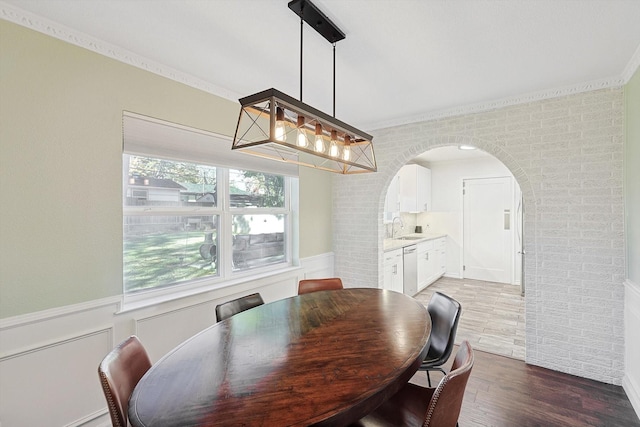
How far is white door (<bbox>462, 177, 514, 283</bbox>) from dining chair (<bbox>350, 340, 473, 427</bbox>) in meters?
Answer: 5.28

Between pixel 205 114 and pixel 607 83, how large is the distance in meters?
3.49

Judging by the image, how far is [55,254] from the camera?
1783 millimetres

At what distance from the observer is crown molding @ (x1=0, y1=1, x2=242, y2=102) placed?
5.39ft

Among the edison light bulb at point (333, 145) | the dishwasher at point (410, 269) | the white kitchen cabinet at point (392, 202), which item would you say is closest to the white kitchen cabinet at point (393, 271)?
the dishwasher at point (410, 269)

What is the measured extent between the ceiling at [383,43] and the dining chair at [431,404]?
182 cm

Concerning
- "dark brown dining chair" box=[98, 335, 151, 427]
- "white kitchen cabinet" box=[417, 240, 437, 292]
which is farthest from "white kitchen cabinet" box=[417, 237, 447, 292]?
"dark brown dining chair" box=[98, 335, 151, 427]

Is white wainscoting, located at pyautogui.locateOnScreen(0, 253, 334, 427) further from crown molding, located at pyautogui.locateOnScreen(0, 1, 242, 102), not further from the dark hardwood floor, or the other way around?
the dark hardwood floor

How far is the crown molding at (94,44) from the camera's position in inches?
64.7

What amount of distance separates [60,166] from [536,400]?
3763 mm

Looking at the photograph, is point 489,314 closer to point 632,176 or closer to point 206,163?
point 632,176

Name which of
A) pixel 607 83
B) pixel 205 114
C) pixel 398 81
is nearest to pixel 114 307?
pixel 205 114

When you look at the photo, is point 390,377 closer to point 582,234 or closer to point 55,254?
point 55,254

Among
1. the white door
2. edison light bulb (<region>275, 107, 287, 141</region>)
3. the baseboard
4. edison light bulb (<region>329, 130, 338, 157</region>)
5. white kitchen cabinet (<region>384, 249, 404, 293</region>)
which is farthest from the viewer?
the white door

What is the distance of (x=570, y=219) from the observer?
2674 mm
